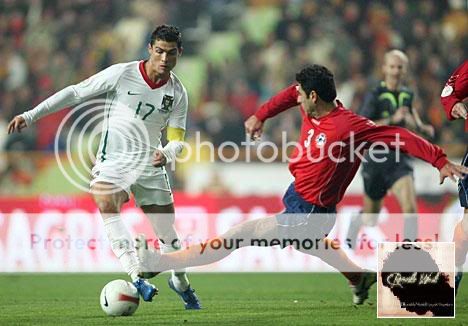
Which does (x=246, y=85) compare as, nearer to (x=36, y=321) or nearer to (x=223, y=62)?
(x=223, y=62)

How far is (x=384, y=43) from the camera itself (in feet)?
57.0

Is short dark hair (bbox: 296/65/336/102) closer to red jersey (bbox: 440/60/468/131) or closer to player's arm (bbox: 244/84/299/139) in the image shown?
player's arm (bbox: 244/84/299/139)

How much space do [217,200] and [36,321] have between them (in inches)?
244

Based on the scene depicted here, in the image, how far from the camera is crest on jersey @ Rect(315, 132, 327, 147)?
7185 millimetres

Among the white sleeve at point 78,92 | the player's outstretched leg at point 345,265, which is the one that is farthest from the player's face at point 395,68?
the white sleeve at point 78,92

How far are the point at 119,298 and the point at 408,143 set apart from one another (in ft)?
7.91

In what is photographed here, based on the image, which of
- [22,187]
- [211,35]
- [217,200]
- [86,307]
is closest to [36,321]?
[86,307]

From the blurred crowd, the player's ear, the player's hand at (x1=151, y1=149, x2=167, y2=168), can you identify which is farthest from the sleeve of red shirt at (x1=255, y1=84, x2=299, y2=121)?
the blurred crowd

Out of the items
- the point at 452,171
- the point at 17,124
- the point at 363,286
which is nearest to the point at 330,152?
the point at 452,171

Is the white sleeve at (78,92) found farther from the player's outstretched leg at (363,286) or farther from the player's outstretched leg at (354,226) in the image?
the player's outstretched leg at (354,226)

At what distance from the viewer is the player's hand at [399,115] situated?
10734mm

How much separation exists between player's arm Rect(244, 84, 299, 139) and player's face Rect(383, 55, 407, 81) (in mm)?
3212

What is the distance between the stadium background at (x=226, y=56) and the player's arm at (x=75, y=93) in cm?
754

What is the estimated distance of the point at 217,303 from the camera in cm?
842
